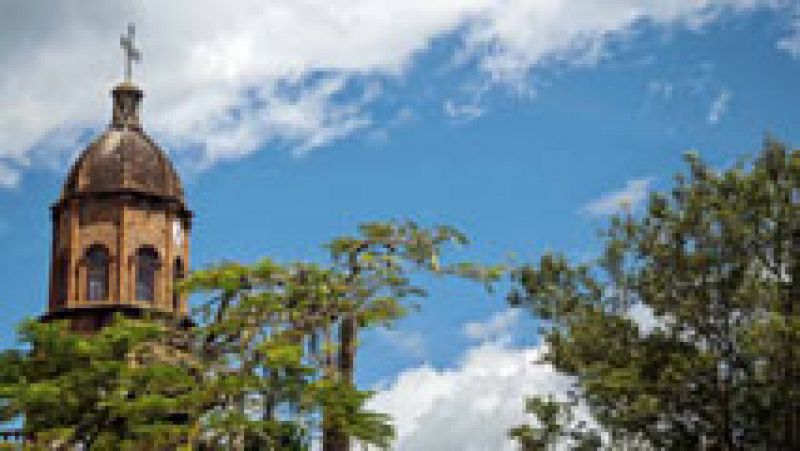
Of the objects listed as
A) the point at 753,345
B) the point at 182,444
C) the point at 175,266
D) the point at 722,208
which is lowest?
the point at 182,444

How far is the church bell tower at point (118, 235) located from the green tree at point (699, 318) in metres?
8.86

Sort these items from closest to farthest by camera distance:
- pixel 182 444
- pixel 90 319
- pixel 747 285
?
pixel 182 444, pixel 747 285, pixel 90 319

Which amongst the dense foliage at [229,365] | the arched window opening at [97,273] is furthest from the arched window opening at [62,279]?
the dense foliage at [229,365]

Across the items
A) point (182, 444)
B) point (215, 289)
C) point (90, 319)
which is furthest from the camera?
point (90, 319)

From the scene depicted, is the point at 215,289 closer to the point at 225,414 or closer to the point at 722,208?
the point at 225,414

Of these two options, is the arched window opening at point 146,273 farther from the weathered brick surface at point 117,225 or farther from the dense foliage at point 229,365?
the dense foliage at point 229,365

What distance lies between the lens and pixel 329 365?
60.6ft

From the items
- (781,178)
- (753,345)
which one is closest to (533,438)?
(753,345)

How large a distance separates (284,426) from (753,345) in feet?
23.4

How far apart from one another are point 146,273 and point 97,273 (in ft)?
3.24

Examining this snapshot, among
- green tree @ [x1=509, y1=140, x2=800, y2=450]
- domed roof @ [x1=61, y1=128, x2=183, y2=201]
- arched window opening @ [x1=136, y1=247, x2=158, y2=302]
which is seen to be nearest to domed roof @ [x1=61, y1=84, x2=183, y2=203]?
domed roof @ [x1=61, y1=128, x2=183, y2=201]

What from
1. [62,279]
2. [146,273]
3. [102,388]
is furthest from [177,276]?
[102,388]

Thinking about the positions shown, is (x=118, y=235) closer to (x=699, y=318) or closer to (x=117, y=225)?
(x=117, y=225)

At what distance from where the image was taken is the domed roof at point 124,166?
29.5 m
